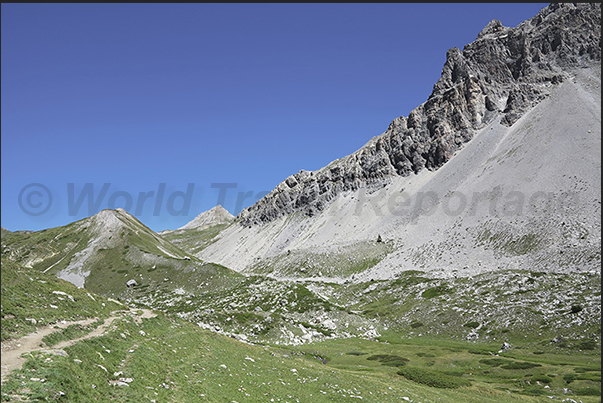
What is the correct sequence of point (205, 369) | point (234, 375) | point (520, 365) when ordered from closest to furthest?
point (205, 369), point (234, 375), point (520, 365)

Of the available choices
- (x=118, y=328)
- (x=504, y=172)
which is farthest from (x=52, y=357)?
(x=504, y=172)

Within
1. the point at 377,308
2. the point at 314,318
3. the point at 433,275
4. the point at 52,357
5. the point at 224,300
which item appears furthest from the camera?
the point at 433,275

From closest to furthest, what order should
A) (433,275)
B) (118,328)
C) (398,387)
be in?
1. (118,328)
2. (398,387)
3. (433,275)

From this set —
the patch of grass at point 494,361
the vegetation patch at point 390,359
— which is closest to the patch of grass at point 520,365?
the patch of grass at point 494,361

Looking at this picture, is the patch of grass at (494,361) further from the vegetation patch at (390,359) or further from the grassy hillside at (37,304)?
the grassy hillside at (37,304)

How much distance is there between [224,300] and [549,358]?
7325cm

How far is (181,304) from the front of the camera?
94875mm

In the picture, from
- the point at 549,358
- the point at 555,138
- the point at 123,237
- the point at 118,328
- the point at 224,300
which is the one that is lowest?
the point at 549,358

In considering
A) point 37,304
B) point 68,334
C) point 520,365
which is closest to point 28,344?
point 68,334

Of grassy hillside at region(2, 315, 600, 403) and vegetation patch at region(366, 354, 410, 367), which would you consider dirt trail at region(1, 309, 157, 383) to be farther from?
vegetation patch at region(366, 354, 410, 367)

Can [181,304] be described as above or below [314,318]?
above

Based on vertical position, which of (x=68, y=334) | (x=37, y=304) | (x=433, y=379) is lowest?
(x=433, y=379)

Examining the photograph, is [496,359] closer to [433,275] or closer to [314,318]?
[314,318]

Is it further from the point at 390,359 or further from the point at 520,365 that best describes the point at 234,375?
the point at 520,365
